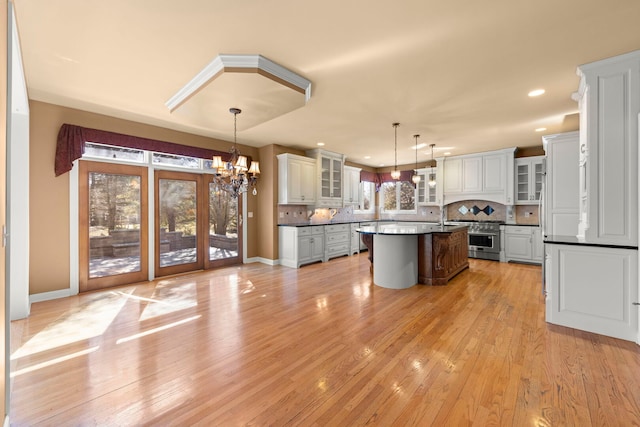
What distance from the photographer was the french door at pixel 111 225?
4.21 m

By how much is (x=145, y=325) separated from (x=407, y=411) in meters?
2.77

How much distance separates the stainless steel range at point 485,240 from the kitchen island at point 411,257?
213 cm

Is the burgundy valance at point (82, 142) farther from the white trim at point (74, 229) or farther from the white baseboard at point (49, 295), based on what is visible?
the white baseboard at point (49, 295)

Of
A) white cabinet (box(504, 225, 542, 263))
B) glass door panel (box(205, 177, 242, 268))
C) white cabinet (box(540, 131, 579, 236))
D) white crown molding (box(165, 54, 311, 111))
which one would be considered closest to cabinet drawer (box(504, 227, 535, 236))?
white cabinet (box(504, 225, 542, 263))

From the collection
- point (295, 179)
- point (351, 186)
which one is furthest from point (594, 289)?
point (351, 186)

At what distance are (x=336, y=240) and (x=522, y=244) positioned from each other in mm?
4105

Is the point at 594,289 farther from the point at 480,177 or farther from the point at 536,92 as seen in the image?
the point at 480,177

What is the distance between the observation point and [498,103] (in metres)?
3.84

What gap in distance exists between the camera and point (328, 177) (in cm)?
716

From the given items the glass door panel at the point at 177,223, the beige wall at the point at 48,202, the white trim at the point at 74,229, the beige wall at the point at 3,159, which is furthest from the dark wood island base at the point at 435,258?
the beige wall at the point at 48,202

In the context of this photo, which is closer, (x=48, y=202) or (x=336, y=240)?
(x=48, y=202)

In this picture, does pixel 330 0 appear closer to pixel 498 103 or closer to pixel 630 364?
pixel 498 103

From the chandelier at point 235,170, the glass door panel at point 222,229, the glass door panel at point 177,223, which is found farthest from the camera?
the glass door panel at point 222,229

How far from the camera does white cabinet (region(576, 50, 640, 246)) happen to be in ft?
8.63
